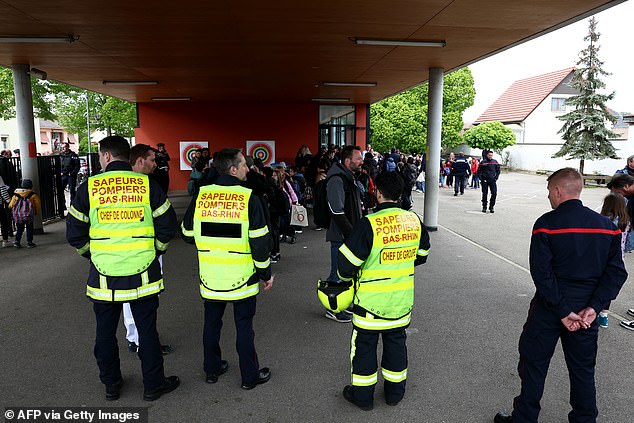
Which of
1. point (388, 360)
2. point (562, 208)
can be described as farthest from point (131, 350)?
point (562, 208)

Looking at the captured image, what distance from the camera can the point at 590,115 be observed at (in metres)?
29.3

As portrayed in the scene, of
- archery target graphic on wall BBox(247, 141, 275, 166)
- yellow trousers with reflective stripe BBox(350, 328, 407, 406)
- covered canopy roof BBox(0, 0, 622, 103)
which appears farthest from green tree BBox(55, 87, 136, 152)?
yellow trousers with reflective stripe BBox(350, 328, 407, 406)

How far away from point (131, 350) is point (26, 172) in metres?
7.62

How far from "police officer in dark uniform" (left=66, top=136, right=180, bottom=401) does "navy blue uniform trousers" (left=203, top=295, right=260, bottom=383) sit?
40 centimetres

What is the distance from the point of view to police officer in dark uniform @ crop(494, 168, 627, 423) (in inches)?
114

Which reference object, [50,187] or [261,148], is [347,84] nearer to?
[261,148]

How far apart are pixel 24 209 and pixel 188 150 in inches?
403

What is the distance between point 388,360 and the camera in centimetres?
347

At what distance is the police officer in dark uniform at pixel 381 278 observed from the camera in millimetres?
3246

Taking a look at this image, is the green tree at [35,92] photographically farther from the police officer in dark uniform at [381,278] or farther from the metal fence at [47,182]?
the police officer in dark uniform at [381,278]

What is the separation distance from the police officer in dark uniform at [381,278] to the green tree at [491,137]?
32.7 metres

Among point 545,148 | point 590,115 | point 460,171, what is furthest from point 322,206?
point 545,148

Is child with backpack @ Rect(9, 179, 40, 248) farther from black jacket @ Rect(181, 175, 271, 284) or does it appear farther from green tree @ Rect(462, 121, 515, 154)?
green tree @ Rect(462, 121, 515, 154)

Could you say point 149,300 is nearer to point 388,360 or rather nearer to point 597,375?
point 388,360
